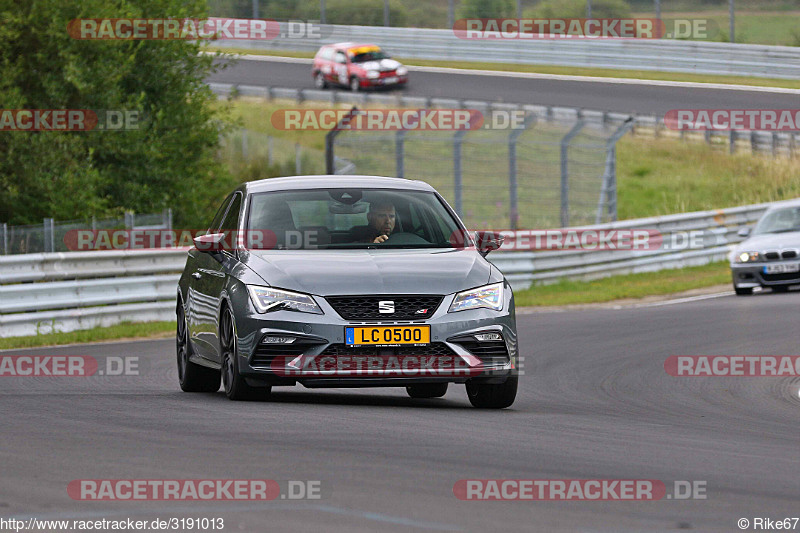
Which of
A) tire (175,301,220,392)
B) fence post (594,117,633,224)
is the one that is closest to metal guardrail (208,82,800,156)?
fence post (594,117,633,224)

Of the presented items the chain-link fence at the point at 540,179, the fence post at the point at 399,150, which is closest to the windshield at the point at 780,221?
the chain-link fence at the point at 540,179

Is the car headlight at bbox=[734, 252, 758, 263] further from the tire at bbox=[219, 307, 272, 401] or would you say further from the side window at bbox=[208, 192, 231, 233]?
the tire at bbox=[219, 307, 272, 401]

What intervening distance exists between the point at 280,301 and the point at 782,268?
14.6 meters

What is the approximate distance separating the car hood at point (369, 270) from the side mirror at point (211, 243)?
443mm

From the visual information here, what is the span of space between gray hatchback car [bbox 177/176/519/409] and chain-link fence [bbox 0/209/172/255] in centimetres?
896

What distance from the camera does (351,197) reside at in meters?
10.5

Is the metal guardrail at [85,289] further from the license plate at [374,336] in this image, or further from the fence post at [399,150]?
the license plate at [374,336]

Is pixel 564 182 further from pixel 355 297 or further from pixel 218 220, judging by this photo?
pixel 355 297

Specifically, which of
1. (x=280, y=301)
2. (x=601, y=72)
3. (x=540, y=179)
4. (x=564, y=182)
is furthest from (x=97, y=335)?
(x=601, y=72)

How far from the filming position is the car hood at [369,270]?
9359 millimetres

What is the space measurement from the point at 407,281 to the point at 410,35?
42.9 metres

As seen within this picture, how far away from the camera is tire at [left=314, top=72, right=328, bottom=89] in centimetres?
4834

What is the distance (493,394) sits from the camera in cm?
998

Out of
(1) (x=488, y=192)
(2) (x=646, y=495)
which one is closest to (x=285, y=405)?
(2) (x=646, y=495)
